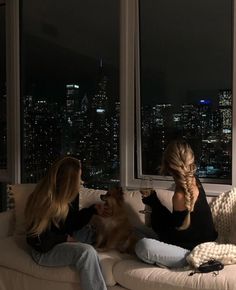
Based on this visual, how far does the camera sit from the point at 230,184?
11.6 ft

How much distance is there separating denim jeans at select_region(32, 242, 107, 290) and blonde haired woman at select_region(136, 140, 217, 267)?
1.00 ft

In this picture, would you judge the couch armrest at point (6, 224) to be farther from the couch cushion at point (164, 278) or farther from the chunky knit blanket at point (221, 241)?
the chunky knit blanket at point (221, 241)

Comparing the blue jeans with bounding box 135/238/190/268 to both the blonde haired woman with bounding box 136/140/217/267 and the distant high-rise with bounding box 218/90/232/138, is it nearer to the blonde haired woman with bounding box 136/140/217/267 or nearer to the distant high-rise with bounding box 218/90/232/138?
the blonde haired woman with bounding box 136/140/217/267

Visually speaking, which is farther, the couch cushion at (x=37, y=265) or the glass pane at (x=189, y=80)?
the glass pane at (x=189, y=80)

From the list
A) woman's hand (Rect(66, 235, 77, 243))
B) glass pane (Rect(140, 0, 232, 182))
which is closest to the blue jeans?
woman's hand (Rect(66, 235, 77, 243))

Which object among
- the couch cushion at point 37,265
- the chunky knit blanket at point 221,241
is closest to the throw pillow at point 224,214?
the chunky knit blanket at point 221,241

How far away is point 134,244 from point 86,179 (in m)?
1.49

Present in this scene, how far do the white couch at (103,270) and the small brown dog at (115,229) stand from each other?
0.24 feet

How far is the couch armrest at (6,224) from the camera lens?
3.46 metres

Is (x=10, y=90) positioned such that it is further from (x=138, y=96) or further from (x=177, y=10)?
(x=177, y=10)

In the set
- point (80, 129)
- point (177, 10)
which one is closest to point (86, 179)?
point (80, 129)

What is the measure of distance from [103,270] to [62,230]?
43 centimetres

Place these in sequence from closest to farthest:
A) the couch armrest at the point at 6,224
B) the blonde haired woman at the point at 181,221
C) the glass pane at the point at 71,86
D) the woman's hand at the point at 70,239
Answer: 1. the blonde haired woman at the point at 181,221
2. the woman's hand at the point at 70,239
3. the couch armrest at the point at 6,224
4. the glass pane at the point at 71,86

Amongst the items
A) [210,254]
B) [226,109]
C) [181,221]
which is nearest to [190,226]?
[181,221]
